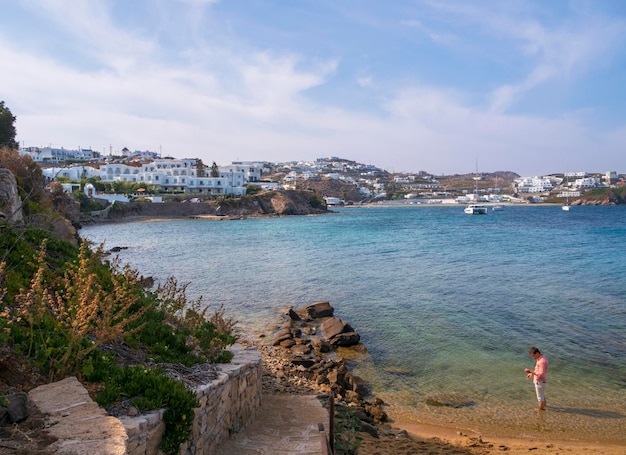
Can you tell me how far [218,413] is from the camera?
679cm

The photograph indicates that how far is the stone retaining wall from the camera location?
415cm

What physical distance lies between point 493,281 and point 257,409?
2014cm

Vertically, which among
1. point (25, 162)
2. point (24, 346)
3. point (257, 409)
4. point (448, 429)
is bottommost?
point (448, 429)

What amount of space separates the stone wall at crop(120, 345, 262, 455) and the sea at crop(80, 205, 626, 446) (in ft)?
13.0

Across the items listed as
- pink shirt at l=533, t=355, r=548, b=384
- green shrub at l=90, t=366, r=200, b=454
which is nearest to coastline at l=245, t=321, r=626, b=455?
pink shirt at l=533, t=355, r=548, b=384

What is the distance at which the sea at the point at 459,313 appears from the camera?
35.8 ft

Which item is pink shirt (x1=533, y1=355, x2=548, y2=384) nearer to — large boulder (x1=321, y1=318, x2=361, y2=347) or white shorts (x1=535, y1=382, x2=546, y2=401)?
white shorts (x1=535, y1=382, x2=546, y2=401)

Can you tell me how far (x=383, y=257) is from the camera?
115ft

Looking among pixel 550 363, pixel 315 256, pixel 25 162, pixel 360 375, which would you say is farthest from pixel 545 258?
pixel 25 162

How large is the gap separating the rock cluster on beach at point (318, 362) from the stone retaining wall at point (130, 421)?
85.8 inches

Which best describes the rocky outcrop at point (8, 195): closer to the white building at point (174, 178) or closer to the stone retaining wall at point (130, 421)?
the stone retaining wall at point (130, 421)

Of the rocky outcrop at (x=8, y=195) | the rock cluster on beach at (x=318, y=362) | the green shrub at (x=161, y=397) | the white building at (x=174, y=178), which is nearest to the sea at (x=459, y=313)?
the rock cluster on beach at (x=318, y=362)

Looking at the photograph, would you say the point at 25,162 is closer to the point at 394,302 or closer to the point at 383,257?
the point at 394,302

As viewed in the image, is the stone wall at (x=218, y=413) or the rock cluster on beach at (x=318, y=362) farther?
the rock cluster on beach at (x=318, y=362)
